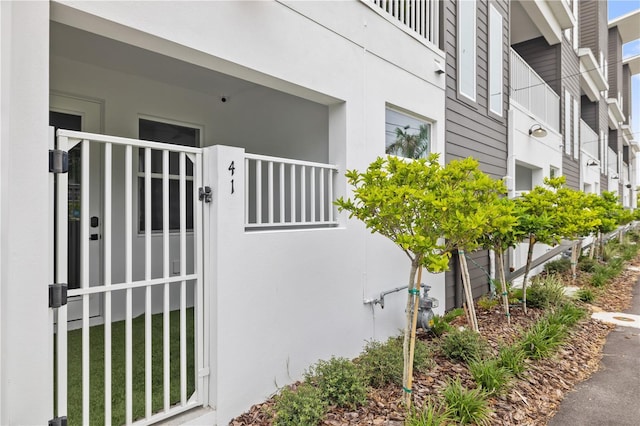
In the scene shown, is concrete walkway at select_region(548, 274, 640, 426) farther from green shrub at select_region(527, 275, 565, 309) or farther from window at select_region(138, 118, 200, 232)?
window at select_region(138, 118, 200, 232)

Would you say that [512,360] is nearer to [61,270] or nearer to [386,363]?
[386,363]

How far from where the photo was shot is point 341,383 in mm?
2850

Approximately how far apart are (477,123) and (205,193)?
499 centimetres

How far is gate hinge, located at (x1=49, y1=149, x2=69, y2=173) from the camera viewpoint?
198cm

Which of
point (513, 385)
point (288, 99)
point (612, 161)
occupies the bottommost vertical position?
point (513, 385)

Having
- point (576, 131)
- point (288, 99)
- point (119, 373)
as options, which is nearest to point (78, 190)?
point (119, 373)

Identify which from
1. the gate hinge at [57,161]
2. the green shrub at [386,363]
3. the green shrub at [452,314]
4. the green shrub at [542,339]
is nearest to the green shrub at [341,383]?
the green shrub at [386,363]

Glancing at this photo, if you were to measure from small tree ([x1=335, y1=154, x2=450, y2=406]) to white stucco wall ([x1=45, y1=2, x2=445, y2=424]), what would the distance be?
2.69ft

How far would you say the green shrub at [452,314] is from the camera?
4926mm

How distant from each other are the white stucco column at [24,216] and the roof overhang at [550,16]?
28.6ft

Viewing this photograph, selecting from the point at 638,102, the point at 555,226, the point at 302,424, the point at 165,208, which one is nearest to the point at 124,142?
the point at 165,208

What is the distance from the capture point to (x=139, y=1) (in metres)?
2.27

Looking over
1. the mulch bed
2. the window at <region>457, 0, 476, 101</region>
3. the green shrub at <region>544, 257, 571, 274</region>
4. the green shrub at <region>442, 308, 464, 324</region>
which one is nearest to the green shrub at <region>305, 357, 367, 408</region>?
the mulch bed

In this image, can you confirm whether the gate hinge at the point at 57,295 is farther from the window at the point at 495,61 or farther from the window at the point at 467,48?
the window at the point at 495,61
